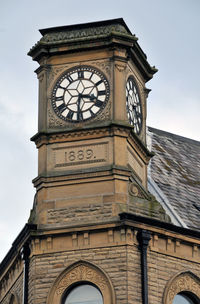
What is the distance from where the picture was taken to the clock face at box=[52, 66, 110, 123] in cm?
4075

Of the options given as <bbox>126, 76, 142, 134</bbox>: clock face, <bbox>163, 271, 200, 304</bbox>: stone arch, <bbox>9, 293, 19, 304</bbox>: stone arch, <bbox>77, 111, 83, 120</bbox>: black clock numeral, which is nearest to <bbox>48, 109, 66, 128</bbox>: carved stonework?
<bbox>77, 111, 83, 120</bbox>: black clock numeral

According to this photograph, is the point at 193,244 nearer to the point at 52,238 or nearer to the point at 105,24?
the point at 52,238

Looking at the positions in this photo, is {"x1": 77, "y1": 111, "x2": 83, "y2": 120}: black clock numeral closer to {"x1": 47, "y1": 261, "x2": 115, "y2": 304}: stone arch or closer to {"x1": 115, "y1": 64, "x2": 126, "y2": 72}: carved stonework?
{"x1": 115, "y1": 64, "x2": 126, "y2": 72}: carved stonework

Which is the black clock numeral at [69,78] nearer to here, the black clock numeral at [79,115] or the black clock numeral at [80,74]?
the black clock numeral at [80,74]

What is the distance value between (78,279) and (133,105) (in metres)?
6.91

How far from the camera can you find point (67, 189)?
131ft

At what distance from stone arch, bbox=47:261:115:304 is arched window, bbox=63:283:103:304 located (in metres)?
0.21

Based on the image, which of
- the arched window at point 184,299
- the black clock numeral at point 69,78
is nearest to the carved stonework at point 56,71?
the black clock numeral at point 69,78

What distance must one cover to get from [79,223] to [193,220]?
5.36 m

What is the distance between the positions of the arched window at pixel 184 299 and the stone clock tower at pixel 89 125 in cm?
330

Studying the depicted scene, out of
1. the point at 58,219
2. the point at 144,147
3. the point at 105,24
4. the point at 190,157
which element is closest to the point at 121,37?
the point at 105,24

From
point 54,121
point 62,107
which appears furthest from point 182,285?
point 62,107

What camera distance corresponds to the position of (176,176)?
153 feet

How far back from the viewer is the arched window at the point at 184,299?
39438 mm
